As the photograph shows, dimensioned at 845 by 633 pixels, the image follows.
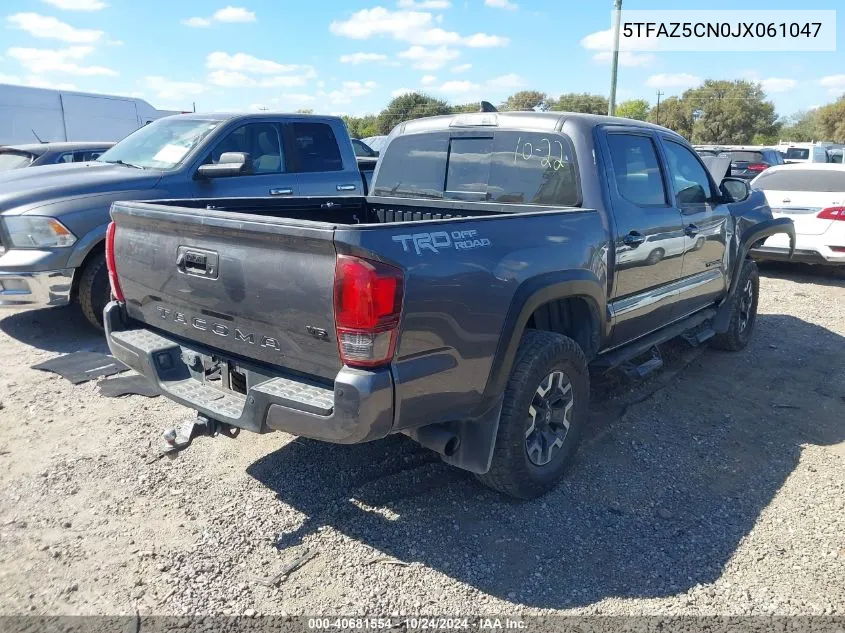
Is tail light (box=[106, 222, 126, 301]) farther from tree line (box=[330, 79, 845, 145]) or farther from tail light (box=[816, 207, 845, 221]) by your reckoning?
tree line (box=[330, 79, 845, 145])

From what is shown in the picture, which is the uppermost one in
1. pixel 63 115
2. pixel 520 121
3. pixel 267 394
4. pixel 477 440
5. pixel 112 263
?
pixel 63 115

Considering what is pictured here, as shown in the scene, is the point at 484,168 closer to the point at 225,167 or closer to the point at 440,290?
the point at 440,290

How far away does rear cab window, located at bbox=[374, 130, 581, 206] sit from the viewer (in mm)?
3865

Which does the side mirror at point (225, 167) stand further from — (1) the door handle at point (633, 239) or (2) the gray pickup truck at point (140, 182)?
(1) the door handle at point (633, 239)

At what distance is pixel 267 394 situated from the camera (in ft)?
8.75

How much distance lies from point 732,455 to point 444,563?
2.10m

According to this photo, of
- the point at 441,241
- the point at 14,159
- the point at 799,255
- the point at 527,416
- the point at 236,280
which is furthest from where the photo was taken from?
the point at 14,159

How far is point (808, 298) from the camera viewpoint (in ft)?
26.7

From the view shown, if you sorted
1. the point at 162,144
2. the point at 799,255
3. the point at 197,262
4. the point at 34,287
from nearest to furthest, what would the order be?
1. the point at 197,262
2. the point at 34,287
3. the point at 162,144
4. the point at 799,255

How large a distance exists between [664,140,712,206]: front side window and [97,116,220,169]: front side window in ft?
13.8

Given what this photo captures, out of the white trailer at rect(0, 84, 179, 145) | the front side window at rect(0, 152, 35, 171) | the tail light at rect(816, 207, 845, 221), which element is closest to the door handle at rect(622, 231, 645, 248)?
the tail light at rect(816, 207, 845, 221)

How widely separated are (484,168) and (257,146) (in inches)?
→ 131

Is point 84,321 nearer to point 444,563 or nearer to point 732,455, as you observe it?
point 444,563

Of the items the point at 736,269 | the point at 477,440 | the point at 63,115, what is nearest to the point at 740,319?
the point at 736,269
